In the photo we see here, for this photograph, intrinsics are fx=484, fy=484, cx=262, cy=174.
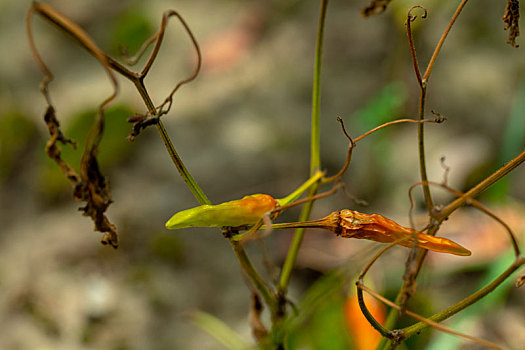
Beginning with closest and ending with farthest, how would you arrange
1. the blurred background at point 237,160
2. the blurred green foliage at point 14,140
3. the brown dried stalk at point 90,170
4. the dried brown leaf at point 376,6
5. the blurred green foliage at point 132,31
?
the brown dried stalk at point 90,170
the dried brown leaf at point 376,6
the blurred background at point 237,160
the blurred green foliage at point 14,140
the blurred green foliage at point 132,31

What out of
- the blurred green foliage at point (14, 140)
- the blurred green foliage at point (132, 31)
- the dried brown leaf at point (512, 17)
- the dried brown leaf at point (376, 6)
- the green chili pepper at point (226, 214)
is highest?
the blurred green foliage at point (132, 31)

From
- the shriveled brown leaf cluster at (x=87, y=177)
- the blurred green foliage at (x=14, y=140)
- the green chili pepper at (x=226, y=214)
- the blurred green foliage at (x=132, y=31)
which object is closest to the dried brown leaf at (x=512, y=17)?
the green chili pepper at (x=226, y=214)

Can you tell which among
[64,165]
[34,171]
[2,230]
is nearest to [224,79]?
[34,171]

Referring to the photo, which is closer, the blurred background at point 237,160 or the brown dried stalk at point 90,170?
the brown dried stalk at point 90,170

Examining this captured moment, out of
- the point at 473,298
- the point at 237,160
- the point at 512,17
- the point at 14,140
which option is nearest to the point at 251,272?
the point at 473,298

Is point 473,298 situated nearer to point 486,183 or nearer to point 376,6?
point 486,183

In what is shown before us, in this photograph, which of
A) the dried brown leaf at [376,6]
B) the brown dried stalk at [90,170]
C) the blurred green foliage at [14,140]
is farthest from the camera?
the blurred green foliage at [14,140]

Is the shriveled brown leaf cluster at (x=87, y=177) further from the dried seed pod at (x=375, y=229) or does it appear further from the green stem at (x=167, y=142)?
the dried seed pod at (x=375, y=229)

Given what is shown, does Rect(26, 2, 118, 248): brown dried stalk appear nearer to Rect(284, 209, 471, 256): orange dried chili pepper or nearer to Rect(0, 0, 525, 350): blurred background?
Rect(284, 209, 471, 256): orange dried chili pepper
